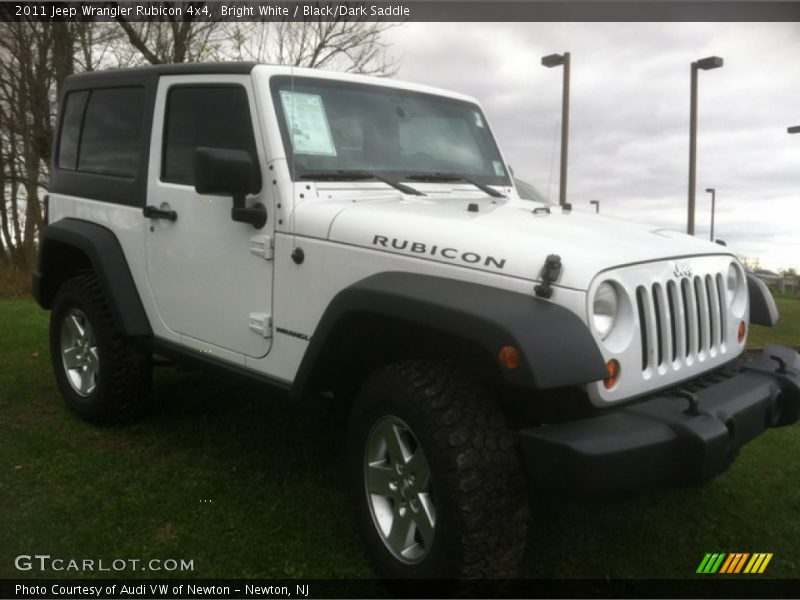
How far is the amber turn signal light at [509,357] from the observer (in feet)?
7.59

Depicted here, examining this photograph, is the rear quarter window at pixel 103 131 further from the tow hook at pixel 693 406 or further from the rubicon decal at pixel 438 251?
the tow hook at pixel 693 406

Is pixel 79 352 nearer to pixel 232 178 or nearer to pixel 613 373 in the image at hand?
pixel 232 178

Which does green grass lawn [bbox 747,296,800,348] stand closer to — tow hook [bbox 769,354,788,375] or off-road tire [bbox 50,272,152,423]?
tow hook [bbox 769,354,788,375]

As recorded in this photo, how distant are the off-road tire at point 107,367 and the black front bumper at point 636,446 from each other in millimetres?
2767

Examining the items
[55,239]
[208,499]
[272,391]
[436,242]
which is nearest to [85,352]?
[55,239]

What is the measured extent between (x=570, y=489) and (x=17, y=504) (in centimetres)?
270

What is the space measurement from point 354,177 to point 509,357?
1428mm

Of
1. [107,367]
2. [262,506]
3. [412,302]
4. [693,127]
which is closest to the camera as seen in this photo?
[412,302]

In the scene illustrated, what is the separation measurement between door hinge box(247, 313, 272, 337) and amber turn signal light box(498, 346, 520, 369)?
1.34 meters

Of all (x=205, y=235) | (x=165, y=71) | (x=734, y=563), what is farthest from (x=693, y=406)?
(x=165, y=71)

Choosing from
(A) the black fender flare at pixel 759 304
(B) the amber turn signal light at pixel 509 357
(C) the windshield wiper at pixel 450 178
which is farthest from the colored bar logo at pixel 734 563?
(C) the windshield wiper at pixel 450 178

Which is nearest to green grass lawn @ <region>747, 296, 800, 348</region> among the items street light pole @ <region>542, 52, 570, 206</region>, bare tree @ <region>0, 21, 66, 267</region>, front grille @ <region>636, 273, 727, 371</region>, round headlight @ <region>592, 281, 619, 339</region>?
street light pole @ <region>542, 52, 570, 206</region>

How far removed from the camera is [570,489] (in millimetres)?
→ 2367

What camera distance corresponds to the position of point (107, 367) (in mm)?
4363
